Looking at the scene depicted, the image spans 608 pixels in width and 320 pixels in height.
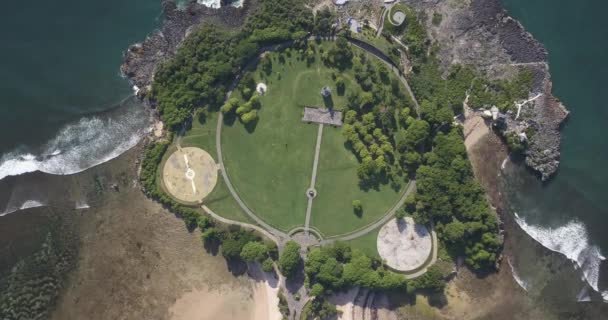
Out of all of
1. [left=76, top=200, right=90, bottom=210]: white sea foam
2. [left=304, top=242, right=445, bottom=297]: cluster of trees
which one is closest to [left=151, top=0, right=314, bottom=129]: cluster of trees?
[left=76, top=200, right=90, bottom=210]: white sea foam

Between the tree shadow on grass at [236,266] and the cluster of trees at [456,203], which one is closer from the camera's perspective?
the cluster of trees at [456,203]

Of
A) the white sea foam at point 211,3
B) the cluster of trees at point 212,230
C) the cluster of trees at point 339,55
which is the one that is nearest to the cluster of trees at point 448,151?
the cluster of trees at point 339,55

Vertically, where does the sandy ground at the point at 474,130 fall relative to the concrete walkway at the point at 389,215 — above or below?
above

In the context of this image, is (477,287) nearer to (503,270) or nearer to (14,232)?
(503,270)

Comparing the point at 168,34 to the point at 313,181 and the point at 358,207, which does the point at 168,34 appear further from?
the point at 358,207

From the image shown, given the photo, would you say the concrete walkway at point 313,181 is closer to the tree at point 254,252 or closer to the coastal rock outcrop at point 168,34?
the tree at point 254,252

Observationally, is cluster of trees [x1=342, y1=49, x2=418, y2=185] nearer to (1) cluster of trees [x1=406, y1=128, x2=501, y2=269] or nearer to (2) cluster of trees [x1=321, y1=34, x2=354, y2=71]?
(2) cluster of trees [x1=321, y1=34, x2=354, y2=71]
